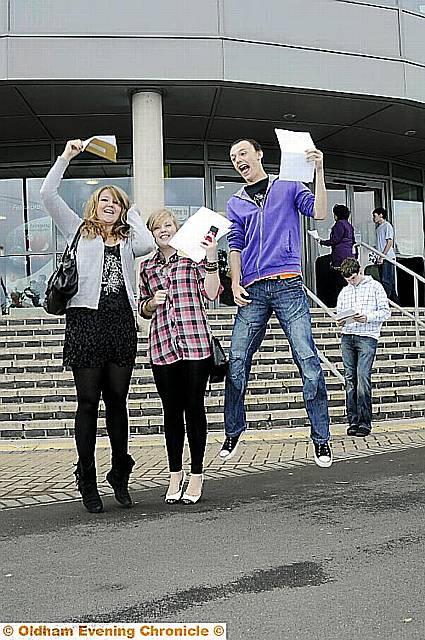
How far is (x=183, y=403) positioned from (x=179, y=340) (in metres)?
0.42

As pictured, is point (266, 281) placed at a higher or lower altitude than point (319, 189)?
lower

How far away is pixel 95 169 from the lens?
55.9 feet

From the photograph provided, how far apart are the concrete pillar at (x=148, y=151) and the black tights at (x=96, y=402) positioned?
797 centimetres

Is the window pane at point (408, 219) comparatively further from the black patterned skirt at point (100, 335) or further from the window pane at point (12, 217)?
the black patterned skirt at point (100, 335)

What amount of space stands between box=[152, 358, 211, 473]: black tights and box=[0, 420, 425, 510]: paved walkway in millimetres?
811

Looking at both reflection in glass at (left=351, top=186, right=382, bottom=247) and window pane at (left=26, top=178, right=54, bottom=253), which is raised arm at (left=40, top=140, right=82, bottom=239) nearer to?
window pane at (left=26, top=178, right=54, bottom=253)

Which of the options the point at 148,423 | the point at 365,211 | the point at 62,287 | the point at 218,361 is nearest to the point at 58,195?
the point at 62,287

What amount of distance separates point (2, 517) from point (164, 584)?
6.38ft

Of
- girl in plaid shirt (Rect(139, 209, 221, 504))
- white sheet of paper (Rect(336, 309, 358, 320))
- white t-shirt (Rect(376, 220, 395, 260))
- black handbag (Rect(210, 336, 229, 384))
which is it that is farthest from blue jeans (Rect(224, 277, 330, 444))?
white t-shirt (Rect(376, 220, 395, 260))

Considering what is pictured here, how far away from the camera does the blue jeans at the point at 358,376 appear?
901 cm

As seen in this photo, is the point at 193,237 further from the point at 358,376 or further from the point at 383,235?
the point at 383,235

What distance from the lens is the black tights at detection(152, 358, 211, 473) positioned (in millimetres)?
5379

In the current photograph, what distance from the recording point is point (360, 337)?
9164 mm

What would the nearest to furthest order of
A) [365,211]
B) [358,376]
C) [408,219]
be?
[358,376]
[365,211]
[408,219]
